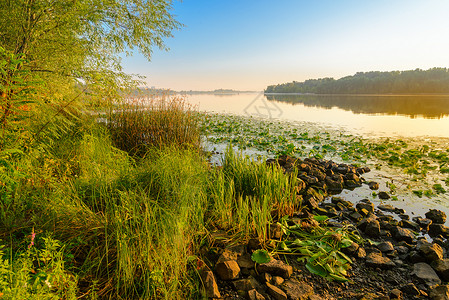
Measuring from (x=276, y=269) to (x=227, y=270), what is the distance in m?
0.62

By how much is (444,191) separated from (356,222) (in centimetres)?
320

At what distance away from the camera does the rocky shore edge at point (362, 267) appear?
2621 millimetres

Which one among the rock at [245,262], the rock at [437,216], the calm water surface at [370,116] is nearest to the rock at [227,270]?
the rock at [245,262]

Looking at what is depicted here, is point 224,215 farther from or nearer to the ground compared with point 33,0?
nearer to the ground

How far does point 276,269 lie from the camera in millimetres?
2857

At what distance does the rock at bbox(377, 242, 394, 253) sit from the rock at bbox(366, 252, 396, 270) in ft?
0.93

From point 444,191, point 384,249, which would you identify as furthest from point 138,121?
point 444,191

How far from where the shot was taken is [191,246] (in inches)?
123

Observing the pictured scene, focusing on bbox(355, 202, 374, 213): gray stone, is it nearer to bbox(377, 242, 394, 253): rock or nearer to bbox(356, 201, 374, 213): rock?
bbox(356, 201, 374, 213): rock

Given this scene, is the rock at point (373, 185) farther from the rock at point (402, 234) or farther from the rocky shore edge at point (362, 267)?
the rock at point (402, 234)

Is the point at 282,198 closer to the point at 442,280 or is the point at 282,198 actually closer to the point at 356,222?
the point at 356,222

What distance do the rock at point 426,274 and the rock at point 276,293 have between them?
189 centimetres

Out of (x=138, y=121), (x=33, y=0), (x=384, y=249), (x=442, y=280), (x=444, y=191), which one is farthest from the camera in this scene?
(x=138, y=121)

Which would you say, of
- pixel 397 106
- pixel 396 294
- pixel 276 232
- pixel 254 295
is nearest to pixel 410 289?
pixel 396 294
